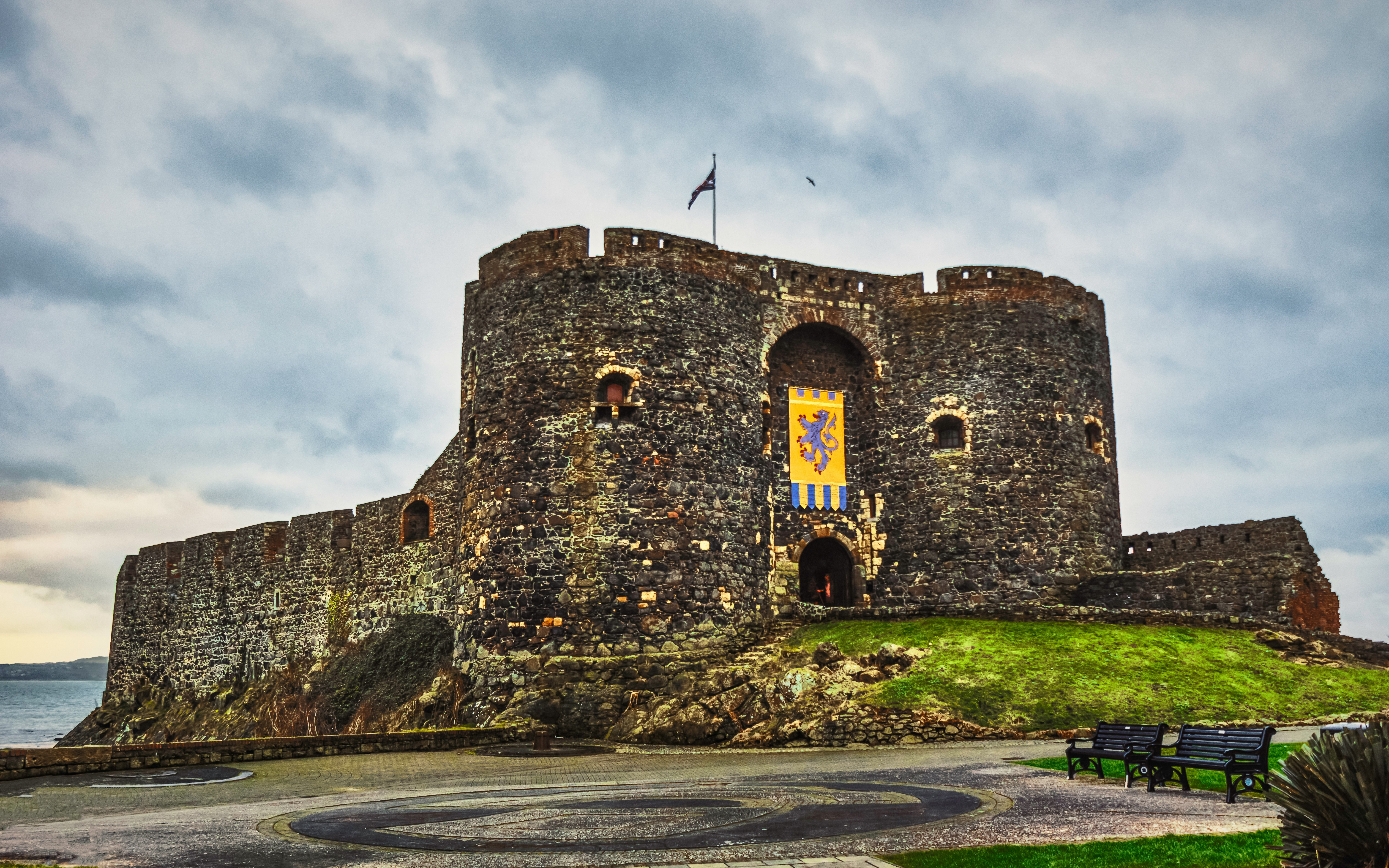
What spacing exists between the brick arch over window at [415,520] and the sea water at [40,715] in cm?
862

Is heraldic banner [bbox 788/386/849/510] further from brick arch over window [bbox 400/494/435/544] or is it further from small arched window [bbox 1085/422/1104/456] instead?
brick arch over window [bbox 400/494/435/544]

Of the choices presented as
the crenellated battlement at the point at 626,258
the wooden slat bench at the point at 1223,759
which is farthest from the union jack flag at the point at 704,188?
the wooden slat bench at the point at 1223,759

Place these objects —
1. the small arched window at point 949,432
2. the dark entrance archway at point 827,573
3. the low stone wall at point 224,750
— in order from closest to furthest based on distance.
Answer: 1. the low stone wall at point 224,750
2. the small arched window at point 949,432
3. the dark entrance archway at point 827,573

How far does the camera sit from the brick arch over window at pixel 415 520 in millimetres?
27141

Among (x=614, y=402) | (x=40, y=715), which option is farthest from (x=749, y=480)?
(x=40, y=715)

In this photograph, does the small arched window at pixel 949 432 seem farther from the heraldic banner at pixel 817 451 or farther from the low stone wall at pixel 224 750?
the low stone wall at pixel 224 750

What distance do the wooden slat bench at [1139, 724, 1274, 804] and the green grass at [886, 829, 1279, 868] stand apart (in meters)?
1.91

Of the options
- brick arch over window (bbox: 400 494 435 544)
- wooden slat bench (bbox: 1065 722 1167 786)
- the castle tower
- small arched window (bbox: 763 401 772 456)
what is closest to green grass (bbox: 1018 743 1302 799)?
wooden slat bench (bbox: 1065 722 1167 786)

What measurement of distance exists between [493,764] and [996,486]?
13.2 metres

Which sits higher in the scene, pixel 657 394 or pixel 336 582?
pixel 657 394

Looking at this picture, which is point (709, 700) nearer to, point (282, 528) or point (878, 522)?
point (878, 522)

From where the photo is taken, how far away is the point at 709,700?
61.0 feet

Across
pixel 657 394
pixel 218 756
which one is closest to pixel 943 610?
pixel 657 394

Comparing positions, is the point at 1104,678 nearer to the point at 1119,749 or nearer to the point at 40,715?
the point at 1119,749
